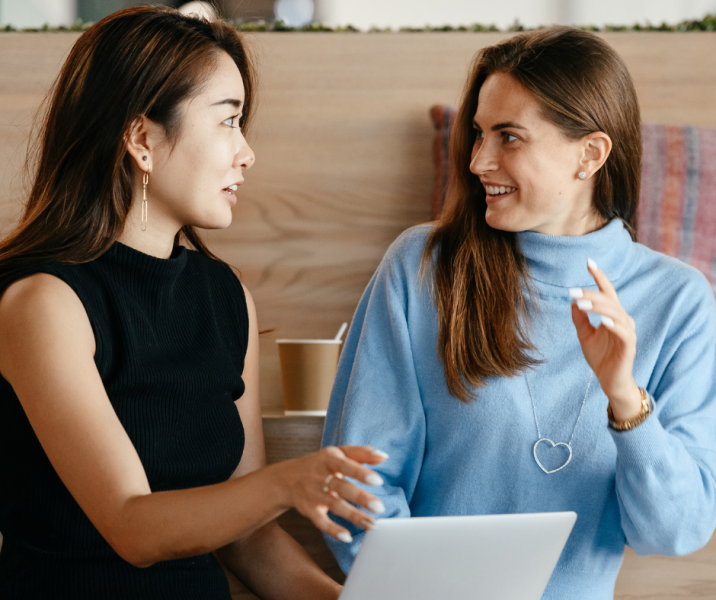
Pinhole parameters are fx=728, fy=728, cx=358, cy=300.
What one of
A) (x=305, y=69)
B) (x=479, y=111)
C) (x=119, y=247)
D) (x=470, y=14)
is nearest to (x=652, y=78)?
(x=470, y=14)

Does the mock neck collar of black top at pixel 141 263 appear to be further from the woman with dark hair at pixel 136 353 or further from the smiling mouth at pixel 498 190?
the smiling mouth at pixel 498 190

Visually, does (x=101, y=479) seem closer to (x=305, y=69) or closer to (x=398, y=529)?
(x=398, y=529)

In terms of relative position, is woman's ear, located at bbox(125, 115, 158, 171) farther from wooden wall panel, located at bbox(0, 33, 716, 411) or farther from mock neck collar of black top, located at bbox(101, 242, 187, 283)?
wooden wall panel, located at bbox(0, 33, 716, 411)

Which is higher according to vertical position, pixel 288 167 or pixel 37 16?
pixel 37 16

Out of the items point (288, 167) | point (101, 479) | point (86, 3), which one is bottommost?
point (101, 479)

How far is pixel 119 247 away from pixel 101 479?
1.02ft

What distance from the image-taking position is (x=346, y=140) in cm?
146

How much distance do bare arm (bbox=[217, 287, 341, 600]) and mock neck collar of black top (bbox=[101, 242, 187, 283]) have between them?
192 mm

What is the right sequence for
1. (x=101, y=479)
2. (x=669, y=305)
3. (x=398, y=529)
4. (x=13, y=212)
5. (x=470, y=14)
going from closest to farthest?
(x=398, y=529) < (x=101, y=479) < (x=669, y=305) < (x=13, y=212) < (x=470, y=14)

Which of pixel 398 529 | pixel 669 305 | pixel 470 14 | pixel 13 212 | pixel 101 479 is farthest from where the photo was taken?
pixel 470 14

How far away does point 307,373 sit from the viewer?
47.6 inches

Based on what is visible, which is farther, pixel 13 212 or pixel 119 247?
pixel 13 212

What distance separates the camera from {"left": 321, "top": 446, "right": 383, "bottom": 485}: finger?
1.88 feet

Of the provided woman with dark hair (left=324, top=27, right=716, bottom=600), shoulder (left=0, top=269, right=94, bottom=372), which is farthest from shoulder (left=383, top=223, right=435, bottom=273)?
shoulder (left=0, top=269, right=94, bottom=372)
